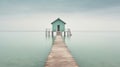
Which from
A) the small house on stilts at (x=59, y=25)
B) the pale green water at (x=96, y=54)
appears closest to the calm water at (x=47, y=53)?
the pale green water at (x=96, y=54)

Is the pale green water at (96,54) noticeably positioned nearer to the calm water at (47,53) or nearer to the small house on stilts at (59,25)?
the calm water at (47,53)

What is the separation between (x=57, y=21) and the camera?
4375 centimetres

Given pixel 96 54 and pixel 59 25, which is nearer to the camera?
pixel 96 54

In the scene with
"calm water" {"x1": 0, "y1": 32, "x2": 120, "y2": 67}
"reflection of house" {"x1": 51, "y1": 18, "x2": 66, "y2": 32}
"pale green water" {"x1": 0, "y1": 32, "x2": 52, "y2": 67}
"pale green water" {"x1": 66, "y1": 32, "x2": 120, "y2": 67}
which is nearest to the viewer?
"pale green water" {"x1": 0, "y1": 32, "x2": 52, "y2": 67}

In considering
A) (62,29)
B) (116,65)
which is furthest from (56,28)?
(116,65)

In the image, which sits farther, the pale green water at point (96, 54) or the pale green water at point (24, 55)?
the pale green water at point (96, 54)

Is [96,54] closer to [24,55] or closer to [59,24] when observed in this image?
[24,55]

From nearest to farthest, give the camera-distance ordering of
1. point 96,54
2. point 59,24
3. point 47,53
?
1. point 96,54
2. point 47,53
3. point 59,24

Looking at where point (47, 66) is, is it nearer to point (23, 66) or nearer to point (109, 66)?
point (23, 66)

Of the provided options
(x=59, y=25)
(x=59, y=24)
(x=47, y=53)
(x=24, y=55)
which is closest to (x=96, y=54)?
(x=47, y=53)

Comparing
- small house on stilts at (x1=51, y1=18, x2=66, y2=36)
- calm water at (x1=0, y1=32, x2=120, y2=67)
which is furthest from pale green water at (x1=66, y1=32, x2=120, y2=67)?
small house on stilts at (x1=51, y1=18, x2=66, y2=36)

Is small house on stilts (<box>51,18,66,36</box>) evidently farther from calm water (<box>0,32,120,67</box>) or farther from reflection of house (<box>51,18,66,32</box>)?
calm water (<box>0,32,120,67</box>)

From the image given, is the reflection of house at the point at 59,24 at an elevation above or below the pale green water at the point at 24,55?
above

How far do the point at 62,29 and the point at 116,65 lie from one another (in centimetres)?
2892
